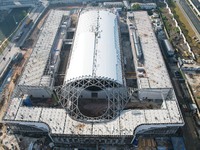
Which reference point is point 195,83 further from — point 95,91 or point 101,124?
point 101,124

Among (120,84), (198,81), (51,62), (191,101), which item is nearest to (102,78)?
(120,84)

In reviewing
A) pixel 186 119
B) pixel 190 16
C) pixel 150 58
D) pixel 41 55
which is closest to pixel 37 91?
pixel 41 55

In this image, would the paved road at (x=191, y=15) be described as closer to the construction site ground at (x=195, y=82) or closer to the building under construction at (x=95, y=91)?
the building under construction at (x=95, y=91)

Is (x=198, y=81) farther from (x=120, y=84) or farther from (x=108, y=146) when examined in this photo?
(x=108, y=146)

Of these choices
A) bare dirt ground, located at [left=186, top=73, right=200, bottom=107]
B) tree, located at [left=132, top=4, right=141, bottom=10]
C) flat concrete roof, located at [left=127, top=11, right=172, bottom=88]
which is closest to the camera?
flat concrete roof, located at [left=127, top=11, right=172, bottom=88]

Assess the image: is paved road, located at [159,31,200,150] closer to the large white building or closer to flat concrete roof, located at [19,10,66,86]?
flat concrete roof, located at [19,10,66,86]

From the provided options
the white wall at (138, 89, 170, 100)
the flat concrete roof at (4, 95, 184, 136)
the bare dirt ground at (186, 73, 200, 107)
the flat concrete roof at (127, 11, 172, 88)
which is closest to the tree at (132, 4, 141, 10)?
the flat concrete roof at (127, 11, 172, 88)

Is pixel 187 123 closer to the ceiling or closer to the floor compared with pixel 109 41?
closer to the floor

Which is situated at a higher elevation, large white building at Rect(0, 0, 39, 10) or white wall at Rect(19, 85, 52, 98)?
large white building at Rect(0, 0, 39, 10)

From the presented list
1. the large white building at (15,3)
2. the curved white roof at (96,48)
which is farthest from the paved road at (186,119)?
the large white building at (15,3)
